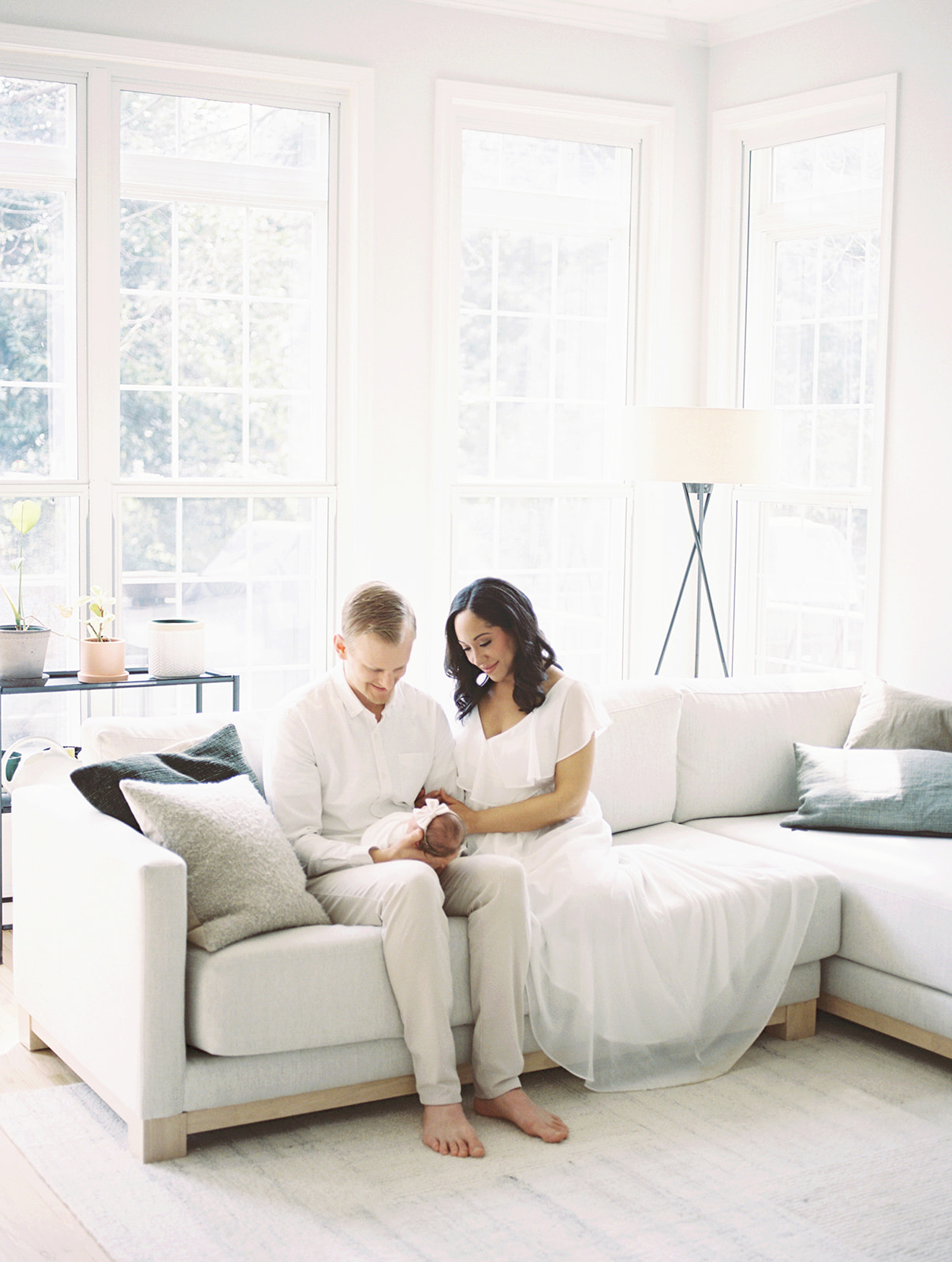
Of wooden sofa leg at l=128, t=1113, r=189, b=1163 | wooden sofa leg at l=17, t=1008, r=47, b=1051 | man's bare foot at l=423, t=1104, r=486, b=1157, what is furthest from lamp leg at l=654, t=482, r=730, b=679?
wooden sofa leg at l=128, t=1113, r=189, b=1163

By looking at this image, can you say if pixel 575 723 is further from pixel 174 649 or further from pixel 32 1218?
pixel 32 1218

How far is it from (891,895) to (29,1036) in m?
2.12

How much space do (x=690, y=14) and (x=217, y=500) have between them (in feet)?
8.42

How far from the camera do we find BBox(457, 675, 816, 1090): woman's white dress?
10.4 feet

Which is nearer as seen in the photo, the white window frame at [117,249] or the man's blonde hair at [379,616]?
the man's blonde hair at [379,616]

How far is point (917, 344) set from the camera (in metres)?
4.75

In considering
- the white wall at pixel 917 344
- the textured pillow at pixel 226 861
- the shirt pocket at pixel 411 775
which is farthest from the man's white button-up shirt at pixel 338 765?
the white wall at pixel 917 344

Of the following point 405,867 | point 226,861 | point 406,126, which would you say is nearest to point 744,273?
point 406,126

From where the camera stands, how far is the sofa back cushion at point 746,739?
4180 millimetres

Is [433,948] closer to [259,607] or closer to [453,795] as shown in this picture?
[453,795]

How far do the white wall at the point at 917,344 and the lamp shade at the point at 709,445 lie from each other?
448 millimetres

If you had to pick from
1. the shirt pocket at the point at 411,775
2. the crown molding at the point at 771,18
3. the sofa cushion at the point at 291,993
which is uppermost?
the crown molding at the point at 771,18

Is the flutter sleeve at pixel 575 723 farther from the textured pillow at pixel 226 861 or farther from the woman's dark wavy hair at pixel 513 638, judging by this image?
the textured pillow at pixel 226 861

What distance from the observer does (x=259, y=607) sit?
16.4 feet
